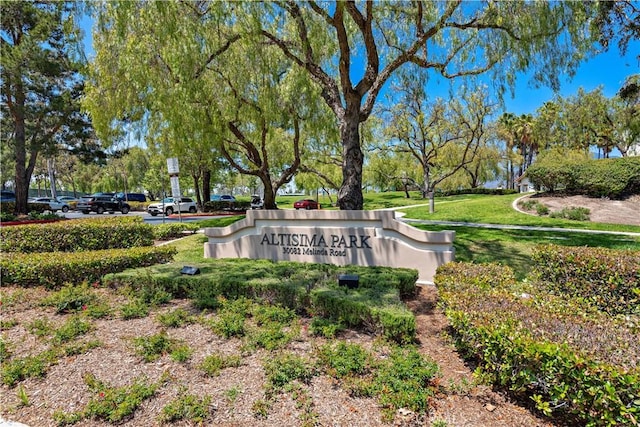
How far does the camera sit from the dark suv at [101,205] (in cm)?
2881

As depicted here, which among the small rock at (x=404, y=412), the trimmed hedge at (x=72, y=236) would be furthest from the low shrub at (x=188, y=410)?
the trimmed hedge at (x=72, y=236)

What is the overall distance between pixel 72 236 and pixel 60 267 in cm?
230

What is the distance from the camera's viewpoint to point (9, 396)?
3.01 metres

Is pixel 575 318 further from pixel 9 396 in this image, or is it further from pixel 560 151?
pixel 560 151

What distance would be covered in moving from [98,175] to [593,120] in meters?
70.0

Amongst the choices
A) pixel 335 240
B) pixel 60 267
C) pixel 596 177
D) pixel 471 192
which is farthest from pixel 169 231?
pixel 471 192

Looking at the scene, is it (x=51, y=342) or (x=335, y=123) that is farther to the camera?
(x=335, y=123)

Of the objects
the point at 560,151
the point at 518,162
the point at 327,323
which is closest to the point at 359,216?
the point at 327,323

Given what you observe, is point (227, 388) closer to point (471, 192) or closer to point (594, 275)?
point (594, 275)

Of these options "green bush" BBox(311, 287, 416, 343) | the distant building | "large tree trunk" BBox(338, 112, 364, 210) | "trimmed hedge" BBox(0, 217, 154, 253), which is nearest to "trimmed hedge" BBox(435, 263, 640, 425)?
"green bush" BBox(311, 287, 416, 343)

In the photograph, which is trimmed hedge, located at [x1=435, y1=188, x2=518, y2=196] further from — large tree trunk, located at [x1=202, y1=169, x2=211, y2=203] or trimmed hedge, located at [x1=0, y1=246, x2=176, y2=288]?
trimmed hedge, located at [x1=0, y1=246, x2=176, y2=288]

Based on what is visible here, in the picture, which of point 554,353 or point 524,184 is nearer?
point 554,353

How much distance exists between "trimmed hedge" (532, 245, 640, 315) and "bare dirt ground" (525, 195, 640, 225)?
1086cm

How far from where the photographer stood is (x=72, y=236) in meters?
7.79
